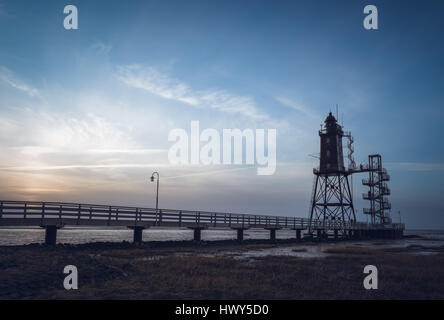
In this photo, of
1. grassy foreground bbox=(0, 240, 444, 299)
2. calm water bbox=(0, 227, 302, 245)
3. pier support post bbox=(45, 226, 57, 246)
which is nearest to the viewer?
grassy foreground bbox=(0, 240, 444, 299)

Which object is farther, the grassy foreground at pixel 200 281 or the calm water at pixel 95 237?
the calm water at pixel 95 237

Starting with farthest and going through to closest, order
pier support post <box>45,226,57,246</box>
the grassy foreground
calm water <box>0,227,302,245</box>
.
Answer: calm water <box>0,227,302,245</box>, pier support post <box>45,226,57,246</box>, the grassy foreground

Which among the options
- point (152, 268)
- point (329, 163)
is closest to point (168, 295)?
point (152, 268)

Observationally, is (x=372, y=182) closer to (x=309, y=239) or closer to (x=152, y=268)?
(x=309, y=239)

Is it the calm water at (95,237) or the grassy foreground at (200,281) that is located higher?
the grassy foreground at (200,281)

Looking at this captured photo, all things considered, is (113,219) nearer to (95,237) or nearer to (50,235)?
(50,235)

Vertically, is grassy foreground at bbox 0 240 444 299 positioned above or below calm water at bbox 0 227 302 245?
above

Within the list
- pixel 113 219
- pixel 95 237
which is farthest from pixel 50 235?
pixel 95 237

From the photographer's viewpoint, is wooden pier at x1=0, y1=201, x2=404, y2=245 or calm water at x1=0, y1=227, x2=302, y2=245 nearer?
wooden pier at x1=0, y1=201, x2=404, y2=245

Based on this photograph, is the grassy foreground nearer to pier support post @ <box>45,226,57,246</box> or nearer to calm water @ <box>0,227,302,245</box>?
pier support post @ <box>45,226,57,246</box>

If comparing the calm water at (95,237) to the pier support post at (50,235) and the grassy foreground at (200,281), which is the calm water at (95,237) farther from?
the grassy foreground at (200,281)

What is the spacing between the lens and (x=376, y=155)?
209ft

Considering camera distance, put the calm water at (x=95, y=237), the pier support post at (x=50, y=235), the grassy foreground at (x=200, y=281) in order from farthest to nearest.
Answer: the calm water at (x=95, y=237), the pier support post at (x=50, y=235), the grassy foreground at (x=200, y=281)
